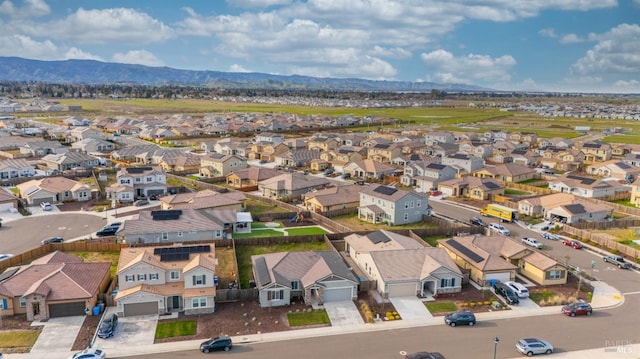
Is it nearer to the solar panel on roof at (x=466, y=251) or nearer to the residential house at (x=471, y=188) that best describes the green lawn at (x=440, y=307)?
the solar panel on roof at (x=466, y=251)

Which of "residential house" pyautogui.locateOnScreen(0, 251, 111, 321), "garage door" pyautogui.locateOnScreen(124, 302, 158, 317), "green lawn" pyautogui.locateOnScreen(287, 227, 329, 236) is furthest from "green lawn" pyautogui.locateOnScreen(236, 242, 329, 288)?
"residential house" pyautogui.locateOnScreen(0, 251, 111, 321)

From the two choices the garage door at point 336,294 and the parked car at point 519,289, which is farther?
the parked car at point 519,289

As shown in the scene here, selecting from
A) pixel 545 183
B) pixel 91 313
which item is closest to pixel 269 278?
pixel 91 313

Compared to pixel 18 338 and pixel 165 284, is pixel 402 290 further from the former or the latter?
pixel 18 338

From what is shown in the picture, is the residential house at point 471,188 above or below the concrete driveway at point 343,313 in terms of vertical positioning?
above

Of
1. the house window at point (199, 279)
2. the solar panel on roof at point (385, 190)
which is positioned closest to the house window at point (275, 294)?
the house window at point (199, 279)

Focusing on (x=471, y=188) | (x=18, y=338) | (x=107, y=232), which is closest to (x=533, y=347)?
(x=18, y=338)

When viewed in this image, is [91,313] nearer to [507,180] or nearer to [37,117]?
[507,180]

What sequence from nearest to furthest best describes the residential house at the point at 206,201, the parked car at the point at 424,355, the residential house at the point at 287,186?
the parked car at the point at 424,355
the residential house at the point at 206,201
the residential house at the point at 287,186
